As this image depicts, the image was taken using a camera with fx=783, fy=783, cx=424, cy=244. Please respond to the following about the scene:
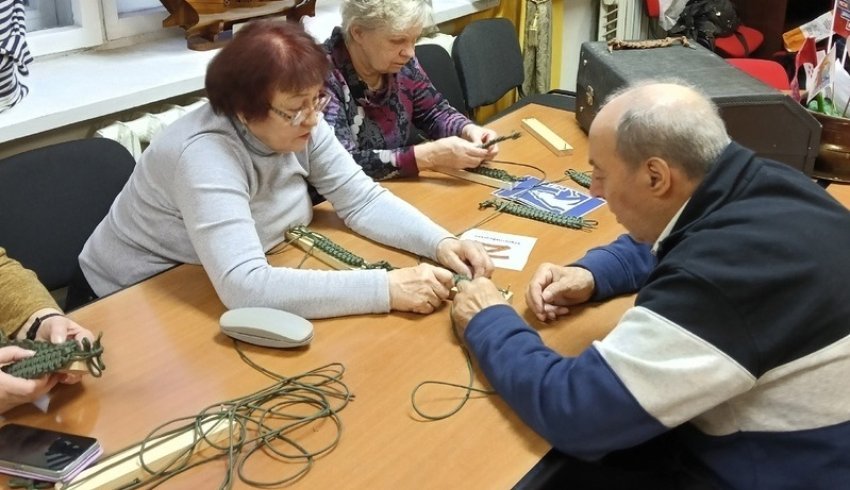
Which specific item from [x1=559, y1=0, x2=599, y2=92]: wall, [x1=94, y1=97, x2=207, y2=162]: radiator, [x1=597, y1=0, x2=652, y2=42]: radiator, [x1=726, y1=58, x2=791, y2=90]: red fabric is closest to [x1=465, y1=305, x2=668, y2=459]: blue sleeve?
[x1=94, y1=97, x2=207, y2=162]: radiator

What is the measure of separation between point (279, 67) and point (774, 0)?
140 inches

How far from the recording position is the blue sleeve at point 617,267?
144 cm

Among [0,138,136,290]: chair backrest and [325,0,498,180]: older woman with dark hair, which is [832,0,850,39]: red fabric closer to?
[325,0,498,180]: older woman with dark hair

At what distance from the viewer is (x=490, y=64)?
311cm

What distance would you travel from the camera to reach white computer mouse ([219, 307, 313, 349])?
4.19 ft

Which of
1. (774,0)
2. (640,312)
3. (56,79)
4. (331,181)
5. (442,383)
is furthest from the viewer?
(774,0)

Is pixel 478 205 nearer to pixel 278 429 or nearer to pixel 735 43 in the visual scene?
pixel 278 429

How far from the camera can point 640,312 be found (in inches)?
40.3

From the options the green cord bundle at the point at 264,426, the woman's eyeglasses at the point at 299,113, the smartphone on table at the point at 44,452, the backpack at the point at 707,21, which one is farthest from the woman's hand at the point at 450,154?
the backpack at the point at 707,21

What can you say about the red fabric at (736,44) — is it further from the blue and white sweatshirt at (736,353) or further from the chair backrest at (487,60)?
the blue and white sweatshirt at (736,353)

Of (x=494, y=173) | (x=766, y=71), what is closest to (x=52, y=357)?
(x=494, y=173)

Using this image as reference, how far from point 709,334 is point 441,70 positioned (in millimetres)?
2071

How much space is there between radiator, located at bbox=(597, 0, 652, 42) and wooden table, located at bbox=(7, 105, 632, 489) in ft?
8.72

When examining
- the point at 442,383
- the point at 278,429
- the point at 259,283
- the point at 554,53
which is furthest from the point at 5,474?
the point at 554,53
